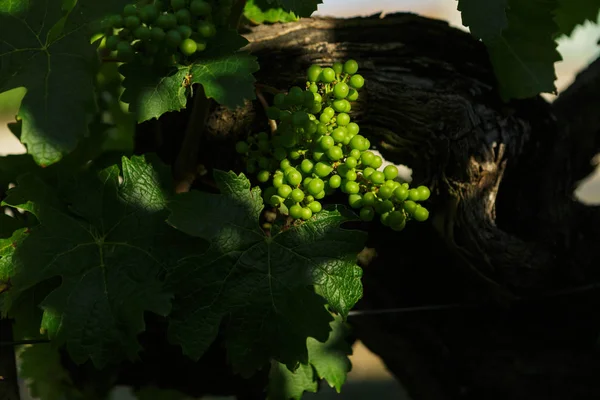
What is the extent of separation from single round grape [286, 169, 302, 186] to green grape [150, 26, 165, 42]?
0.31 metres

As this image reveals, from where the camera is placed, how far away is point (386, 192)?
4.04 feet

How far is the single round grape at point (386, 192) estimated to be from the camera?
1230 millimetres

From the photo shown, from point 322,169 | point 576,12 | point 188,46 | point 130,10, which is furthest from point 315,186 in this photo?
point 576,12

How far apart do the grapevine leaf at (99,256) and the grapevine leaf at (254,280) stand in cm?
6

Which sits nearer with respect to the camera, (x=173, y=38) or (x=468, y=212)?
(x=173, y=38)

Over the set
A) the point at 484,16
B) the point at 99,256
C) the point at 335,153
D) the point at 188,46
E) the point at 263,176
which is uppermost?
the point at 484,16

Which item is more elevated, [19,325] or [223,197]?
[223,197]

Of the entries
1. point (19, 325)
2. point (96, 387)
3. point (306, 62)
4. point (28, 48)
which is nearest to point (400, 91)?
point (306, 62)

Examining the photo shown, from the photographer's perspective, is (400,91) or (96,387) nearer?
(400,91)

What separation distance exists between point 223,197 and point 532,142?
850 mm

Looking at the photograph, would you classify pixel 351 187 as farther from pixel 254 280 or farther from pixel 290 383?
pixel 290 383

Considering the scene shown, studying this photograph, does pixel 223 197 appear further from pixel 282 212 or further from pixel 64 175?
pixel 64 175

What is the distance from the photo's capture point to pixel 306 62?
1.55 meters

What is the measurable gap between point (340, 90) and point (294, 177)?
0.58ft
